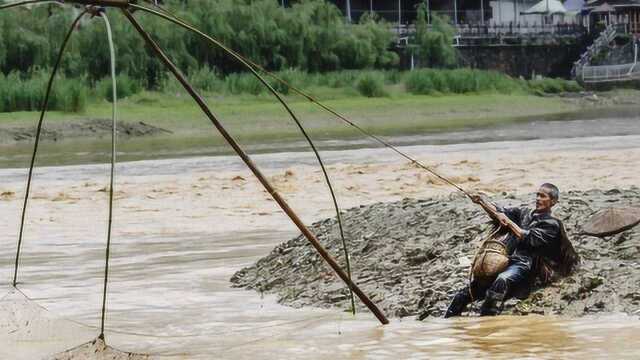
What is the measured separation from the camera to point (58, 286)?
44.4ft

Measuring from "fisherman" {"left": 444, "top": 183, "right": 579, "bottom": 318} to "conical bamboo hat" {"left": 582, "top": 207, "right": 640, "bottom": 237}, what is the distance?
791 millimetres

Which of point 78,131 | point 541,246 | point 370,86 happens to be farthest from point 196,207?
point 370,86

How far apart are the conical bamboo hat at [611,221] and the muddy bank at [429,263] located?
0.20 feet

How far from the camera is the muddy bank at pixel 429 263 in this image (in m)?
10.5

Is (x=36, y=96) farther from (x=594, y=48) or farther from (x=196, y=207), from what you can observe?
(x=594, y=48)

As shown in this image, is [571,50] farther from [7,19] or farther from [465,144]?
[465,144]

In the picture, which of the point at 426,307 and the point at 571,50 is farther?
the point at 571,50

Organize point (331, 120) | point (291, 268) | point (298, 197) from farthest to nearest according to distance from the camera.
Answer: point (331, 120) < point (298, 197) < point (291, 268)

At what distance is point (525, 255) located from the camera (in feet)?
33.7

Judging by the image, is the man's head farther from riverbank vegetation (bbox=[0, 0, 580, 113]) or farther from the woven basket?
riverbank vegetation (bbox=[0, 0, 580, 113])

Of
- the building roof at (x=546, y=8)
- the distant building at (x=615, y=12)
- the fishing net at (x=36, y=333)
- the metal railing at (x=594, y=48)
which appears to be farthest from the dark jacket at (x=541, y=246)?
the distant building at (x=615, y=12)

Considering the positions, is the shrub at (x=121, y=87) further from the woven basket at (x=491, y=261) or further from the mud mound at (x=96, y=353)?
the mud mound at (x=96, y=353)

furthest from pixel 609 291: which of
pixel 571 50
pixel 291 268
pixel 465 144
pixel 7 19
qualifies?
pixel 571 50

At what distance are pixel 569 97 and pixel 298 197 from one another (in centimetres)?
4528
